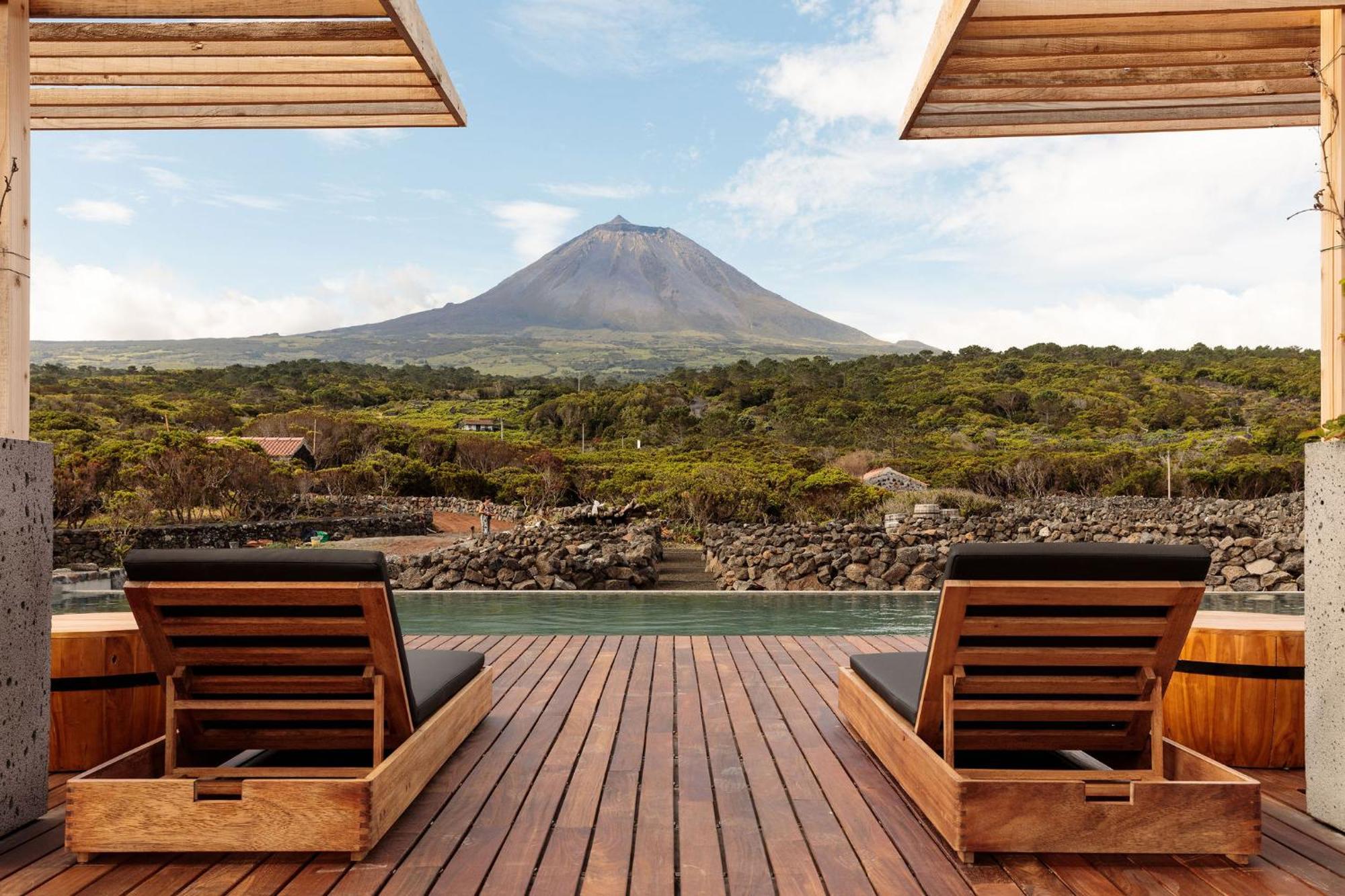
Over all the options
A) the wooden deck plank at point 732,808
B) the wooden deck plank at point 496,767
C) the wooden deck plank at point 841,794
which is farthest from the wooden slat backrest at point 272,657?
the wooden deck plank at point 841,794

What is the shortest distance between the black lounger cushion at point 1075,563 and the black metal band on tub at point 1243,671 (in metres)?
0.94

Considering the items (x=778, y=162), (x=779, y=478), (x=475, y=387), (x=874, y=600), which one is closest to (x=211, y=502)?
(x=779, y=478)

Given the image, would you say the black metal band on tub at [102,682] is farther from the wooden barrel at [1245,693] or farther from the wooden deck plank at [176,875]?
the wooden barrel at [1245,693]

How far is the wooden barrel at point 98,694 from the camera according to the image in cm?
263

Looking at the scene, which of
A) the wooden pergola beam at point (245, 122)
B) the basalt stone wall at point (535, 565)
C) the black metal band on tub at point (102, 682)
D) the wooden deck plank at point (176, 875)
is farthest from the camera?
the basalt stone wall at point (535, 565)

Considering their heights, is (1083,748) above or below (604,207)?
below

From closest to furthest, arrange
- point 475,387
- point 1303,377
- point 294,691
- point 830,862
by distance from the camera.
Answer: point 830,862 → point 294,691 → point 1303,377 → point 475,387

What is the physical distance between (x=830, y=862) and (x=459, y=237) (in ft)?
455

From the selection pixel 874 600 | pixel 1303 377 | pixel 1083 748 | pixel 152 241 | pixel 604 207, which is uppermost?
pixel 604 207

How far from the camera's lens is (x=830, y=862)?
77.8 inches

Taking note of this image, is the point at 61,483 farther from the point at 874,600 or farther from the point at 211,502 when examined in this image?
the point at 874,600

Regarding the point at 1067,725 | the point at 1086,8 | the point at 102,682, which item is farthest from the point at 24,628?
the point at 1086,8

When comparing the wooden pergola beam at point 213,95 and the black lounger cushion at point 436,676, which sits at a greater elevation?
the wooden pergola beam at point 213,95

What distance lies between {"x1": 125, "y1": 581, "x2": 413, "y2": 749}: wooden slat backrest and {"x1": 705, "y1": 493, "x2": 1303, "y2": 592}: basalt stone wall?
255 inches
